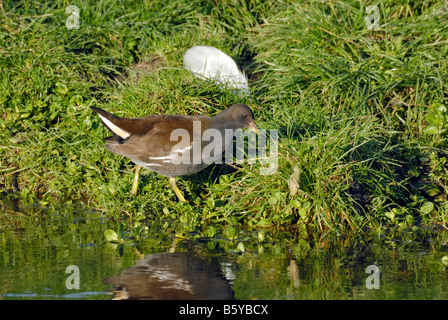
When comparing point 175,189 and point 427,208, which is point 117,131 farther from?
point 427,208

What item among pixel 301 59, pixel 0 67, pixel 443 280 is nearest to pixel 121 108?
pixel 0 67

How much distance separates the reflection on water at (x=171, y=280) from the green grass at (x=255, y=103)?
2.32 feet

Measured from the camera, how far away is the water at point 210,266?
13.1 feet

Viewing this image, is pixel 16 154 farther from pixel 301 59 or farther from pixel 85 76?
pixel 301 59

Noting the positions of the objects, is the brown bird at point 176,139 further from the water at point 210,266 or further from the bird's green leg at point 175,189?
the water at point 210,266

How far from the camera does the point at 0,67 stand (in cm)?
696

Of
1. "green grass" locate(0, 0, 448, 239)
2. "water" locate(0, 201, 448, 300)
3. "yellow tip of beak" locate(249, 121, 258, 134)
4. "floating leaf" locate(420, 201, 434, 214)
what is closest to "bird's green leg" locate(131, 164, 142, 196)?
"green grass" locate(0, 0, 448, 239)

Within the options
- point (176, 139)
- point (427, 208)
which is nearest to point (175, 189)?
point (176, 139)

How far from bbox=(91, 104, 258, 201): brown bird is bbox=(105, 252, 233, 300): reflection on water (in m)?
1.16

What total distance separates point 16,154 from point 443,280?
431cm

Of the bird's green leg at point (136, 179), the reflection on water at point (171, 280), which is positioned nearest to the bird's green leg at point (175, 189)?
the bird's green leg at point (136, 179)

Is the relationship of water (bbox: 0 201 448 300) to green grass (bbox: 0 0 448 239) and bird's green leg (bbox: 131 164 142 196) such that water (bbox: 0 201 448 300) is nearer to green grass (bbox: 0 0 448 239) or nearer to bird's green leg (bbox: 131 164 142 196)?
green grass (bbox: 0 0 448 239)

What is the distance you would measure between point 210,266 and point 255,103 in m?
2.52

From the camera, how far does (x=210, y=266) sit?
4469mm
